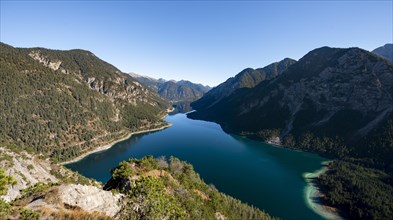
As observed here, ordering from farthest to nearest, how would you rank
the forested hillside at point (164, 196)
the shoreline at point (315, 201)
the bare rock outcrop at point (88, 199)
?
the shoreline at point (315, 201)
the bare rock outcrop at point (88, 199)
the forested hillside at point (164, 196)

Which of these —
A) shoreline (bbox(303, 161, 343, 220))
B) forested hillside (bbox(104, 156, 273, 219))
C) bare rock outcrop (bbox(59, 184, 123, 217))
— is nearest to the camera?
forested hillside (bbox(104, 156, 273, 219))

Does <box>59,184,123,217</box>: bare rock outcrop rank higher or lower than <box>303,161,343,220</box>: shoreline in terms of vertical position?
higher

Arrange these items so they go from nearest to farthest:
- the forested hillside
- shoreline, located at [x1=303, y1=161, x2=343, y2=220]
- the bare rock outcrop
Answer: the forested hillside < the bare rock outcrop < shoreline, located at [x1=303, y1=161, x2=343, y2=220]

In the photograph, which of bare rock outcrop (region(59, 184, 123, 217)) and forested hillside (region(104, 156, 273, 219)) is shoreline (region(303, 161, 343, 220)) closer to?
forested hillside (region(104, 156, 273, 219))

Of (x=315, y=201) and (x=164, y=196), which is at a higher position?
(x=164, y=196)

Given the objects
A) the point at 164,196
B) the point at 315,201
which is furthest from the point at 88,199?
the point at 315,201

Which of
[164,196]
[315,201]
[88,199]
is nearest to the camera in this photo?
[164,196]

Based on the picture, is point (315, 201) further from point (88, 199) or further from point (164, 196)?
point (164, 196)

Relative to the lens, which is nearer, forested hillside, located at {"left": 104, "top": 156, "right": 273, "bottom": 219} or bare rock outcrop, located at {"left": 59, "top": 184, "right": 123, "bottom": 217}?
forested hillside, located at {"left": 104, "top": 156, "right": 273, "bottom": 219}

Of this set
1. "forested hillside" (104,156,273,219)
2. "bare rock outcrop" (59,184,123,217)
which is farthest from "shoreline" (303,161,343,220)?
"bare rock outcrop" (59,184,123,217)

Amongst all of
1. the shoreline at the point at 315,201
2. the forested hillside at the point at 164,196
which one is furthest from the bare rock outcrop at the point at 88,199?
the shoreline at the point at 315,201

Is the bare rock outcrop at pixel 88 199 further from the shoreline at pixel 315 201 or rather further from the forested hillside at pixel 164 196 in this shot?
the shoreline at pixel 315 201
